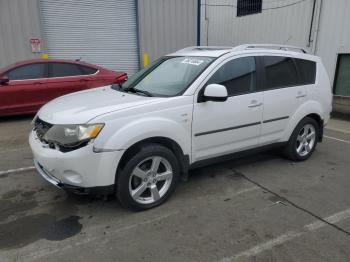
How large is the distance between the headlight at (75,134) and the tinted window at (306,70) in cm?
314

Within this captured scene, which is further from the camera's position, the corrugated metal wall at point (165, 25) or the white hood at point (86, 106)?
the corrugated metal wall at point (165, 25)

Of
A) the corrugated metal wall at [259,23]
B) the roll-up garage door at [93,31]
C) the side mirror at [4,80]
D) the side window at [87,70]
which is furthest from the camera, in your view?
the roll-up garage door at [93,31]

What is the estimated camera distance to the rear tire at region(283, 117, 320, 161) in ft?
15.4

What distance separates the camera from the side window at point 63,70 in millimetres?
7648

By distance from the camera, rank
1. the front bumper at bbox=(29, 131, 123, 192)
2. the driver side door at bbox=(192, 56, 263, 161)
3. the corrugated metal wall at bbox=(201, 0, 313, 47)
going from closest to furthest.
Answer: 1. the front bumper at bbox=(29, 131, 123, 192)
2. the driver side door at bbox=(192, 56, 263, 161)
3. the corrugated metal wall at bbox=(201, 0, 313, 47)

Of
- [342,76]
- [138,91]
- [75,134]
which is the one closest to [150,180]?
[75,134]

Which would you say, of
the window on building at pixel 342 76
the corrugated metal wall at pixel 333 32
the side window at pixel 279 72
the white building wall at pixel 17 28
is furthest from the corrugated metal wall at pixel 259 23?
the white building wall at pixel 17 28

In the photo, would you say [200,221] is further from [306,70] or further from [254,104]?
[306,70]

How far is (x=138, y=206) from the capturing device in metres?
3.32

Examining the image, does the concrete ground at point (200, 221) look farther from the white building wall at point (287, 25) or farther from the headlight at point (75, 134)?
the white building wall at point (287, 25)

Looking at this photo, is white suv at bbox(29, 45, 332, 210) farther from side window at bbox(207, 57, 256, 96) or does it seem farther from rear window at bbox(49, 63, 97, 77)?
rear window at bbox(49, 63, 97, 77)

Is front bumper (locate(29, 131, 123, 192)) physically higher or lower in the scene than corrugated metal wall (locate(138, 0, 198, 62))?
lower

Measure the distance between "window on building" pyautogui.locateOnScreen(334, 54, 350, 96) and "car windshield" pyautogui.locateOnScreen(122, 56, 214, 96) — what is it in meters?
6.63

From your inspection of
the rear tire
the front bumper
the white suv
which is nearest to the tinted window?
the white suv
